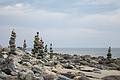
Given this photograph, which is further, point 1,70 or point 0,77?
point 1,70

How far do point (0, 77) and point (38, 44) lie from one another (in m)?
37.6

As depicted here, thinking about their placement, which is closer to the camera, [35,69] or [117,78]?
[35,69]

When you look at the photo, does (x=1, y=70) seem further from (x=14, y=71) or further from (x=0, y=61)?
(x=0, y=61)

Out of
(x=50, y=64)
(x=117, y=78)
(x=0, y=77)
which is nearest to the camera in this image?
(x=0, y=77)

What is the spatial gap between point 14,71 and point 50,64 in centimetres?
1751

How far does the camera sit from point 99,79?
1310 inches

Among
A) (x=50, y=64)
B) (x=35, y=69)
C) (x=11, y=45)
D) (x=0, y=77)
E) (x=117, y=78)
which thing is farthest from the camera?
(x=11, y=45)

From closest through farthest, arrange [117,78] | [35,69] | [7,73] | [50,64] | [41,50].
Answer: [7,73] < [35,69] < [117,78] < [50,64] < [41,50]

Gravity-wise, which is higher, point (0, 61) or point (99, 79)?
point (0, 61)

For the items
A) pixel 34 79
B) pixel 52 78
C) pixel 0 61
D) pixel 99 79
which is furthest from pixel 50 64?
pixel 34 79

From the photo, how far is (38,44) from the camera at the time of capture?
6059cm

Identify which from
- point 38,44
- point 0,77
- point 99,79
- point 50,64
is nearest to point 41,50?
point 38,44

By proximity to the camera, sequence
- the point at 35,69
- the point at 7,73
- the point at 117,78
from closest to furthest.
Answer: the point at 7,73 → the point at 35,69 → the point at 117,78

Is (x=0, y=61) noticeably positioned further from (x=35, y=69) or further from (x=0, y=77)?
(x=0, y=77)
